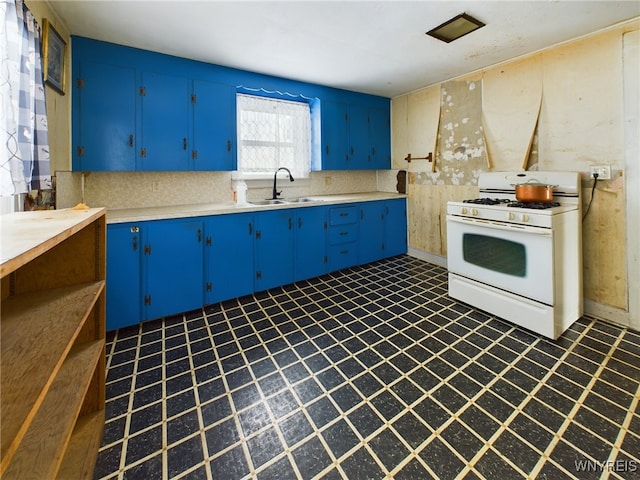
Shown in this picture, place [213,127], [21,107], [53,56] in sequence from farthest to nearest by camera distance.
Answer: [213,127] < [53,56] < [21,107]

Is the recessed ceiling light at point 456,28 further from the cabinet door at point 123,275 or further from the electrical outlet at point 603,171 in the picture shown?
the cabinet door at point 123,275

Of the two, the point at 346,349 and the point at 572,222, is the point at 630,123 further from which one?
the point at 346,349

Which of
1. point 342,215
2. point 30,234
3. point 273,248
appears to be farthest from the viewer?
point 342,215

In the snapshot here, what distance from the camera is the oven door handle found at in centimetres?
222

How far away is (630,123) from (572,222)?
0.84 m

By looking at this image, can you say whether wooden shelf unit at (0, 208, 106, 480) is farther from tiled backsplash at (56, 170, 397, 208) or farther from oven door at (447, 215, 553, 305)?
oven door at (447, 215, 553, 305)

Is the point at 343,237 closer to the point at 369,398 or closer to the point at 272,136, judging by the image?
the point at 272,136

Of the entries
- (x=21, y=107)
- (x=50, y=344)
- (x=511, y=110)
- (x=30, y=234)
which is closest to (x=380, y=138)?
(x=511, y=110)

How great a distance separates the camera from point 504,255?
8.20 feet

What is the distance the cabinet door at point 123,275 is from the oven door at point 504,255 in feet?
9.09

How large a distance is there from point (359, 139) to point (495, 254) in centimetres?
253

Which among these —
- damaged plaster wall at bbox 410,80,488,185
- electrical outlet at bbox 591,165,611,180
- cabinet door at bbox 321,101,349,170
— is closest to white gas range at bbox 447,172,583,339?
electrical outlet at bbox 591,165,611,180

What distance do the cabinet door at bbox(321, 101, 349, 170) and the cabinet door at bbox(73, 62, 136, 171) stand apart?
7.05 feet

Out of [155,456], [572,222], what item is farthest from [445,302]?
[155,456]
